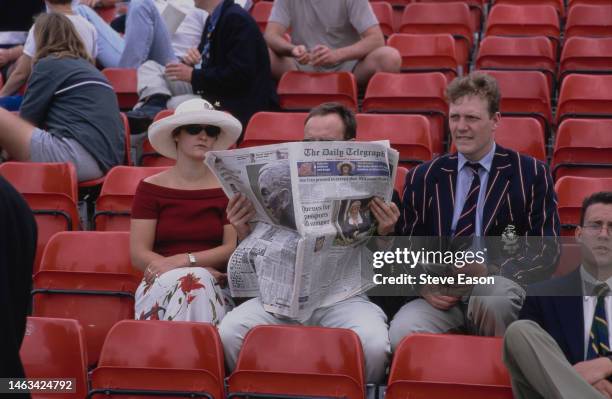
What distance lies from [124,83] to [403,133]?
7.16ft

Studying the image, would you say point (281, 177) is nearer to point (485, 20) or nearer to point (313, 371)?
point (313, 371)

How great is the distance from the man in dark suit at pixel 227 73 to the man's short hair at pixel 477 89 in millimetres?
2117

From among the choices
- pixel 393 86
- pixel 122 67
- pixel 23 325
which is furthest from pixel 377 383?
pixel 122 67

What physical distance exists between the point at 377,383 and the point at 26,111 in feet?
9.40

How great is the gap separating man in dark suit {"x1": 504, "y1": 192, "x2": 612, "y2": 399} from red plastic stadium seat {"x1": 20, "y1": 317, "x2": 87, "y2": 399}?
4.84 ft

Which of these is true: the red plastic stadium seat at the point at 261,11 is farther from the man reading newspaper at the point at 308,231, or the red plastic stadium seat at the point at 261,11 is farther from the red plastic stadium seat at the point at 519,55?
the man reading newspaper at the point at 308,231

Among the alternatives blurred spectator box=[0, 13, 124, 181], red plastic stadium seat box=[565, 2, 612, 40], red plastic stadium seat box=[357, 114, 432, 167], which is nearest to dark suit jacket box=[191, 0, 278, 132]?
blurred spectator box=[0, 13, 124, 181]

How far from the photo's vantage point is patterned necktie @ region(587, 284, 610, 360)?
3.86 metres

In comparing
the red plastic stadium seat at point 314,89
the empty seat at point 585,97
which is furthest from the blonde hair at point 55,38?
the empty seat at point 585,97

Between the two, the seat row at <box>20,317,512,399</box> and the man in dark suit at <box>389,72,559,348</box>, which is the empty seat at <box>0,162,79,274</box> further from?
the man in dark suit at <box>389,72,559,348</box>

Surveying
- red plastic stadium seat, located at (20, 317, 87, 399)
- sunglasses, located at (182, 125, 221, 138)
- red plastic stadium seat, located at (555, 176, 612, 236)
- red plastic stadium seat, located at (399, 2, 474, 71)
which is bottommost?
red plastic stadium seat, located at (20, 317, 87, 399)

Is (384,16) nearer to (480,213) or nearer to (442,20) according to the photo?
(442,20)

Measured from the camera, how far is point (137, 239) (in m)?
4.77

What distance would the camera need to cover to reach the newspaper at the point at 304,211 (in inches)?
165
